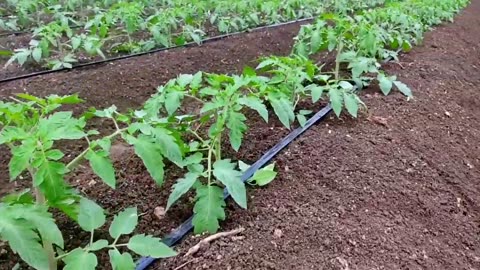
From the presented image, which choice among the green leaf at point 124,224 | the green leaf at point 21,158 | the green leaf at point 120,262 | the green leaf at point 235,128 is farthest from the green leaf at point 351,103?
the green leaf at point 21,158

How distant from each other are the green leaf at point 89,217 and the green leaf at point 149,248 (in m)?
0.16

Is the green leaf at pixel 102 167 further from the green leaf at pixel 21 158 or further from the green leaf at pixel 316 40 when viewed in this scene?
the green leaf at pixel 316 40

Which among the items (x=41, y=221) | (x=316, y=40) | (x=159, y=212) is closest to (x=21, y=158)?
(x=41, y=221)

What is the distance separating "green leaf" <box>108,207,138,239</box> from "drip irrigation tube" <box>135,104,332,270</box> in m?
0.19

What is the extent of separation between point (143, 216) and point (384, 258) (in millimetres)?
986

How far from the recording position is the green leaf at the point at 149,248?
5.10ft

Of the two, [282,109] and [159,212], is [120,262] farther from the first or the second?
[282,109]

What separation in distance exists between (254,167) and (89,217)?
88 centimetres

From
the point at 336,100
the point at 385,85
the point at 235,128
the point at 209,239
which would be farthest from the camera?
the point at 385,85

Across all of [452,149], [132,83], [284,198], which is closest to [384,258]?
[284,198]

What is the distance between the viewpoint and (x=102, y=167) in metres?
1.61

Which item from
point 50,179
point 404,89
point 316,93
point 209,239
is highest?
point 50,179

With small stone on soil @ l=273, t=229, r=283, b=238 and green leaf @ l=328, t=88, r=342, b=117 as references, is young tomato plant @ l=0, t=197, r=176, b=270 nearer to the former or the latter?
small stone on soil @ l=273, t=229, r=283, b=238

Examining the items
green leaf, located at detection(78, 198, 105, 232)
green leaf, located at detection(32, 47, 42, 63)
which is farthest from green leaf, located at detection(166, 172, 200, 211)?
green leaf, located at detection(32, 47, 42, 63)
